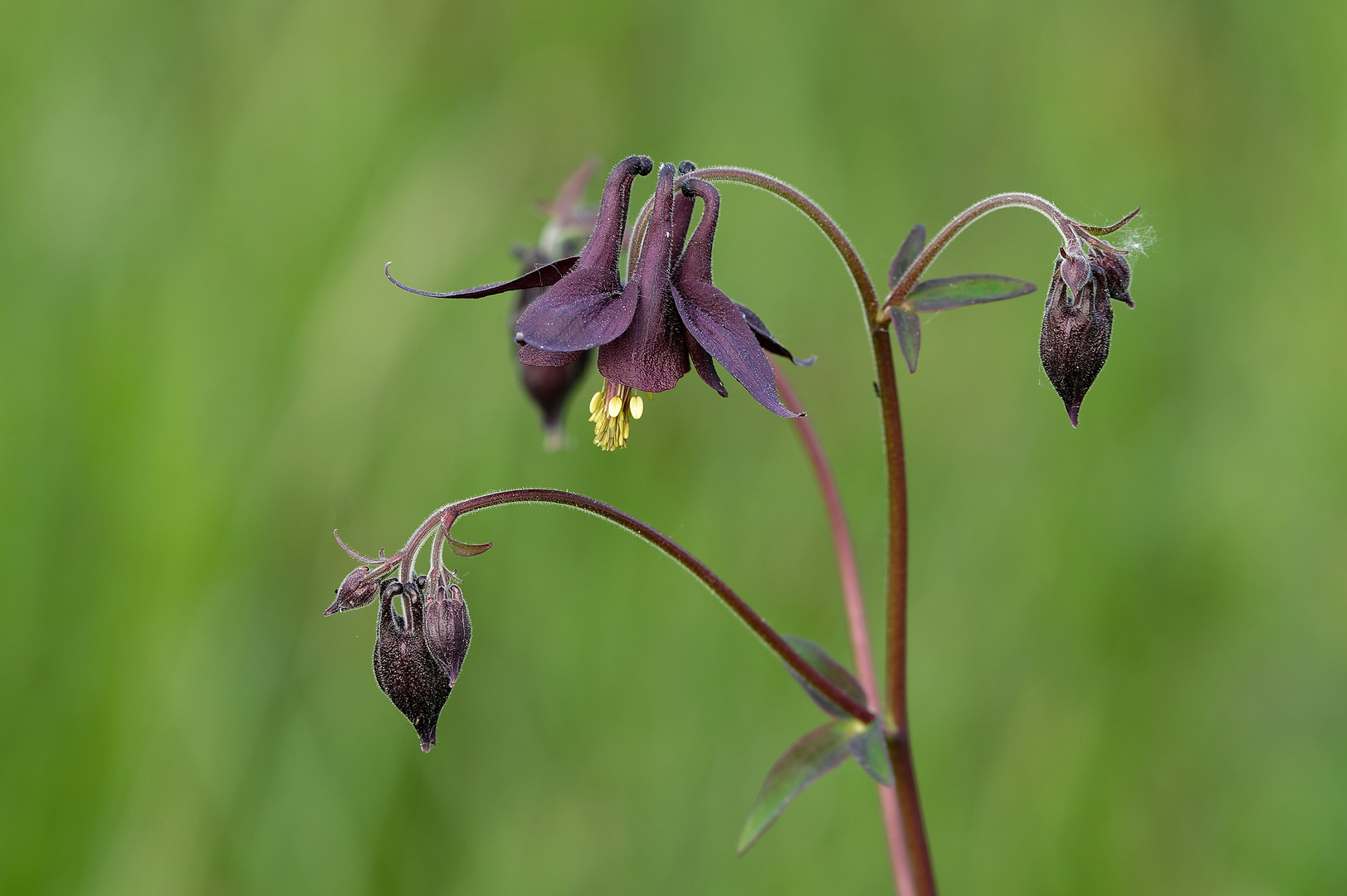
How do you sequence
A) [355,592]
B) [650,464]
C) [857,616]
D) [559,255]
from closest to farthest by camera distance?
[355,592] → [857,616] → [559,255] → [650,464]

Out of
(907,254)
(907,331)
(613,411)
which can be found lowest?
(613,411)

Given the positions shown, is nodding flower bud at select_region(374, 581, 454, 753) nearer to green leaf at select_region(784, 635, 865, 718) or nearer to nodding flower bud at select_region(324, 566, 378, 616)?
nodding flower bud at select_region(324, 566, 378, 616)

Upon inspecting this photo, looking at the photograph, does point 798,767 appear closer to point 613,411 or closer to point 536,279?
point 613,411

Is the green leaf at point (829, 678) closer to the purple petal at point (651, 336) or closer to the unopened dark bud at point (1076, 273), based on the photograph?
the purple petal at point (651, 336)

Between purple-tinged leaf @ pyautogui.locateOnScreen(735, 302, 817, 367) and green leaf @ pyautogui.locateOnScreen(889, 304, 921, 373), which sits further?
green leaf @ pyautogui.locateOnScreen(889, 304, 921, 373)

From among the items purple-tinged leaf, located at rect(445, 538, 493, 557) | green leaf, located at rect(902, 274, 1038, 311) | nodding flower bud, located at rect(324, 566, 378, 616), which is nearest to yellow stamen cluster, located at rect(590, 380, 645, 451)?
purple-tinged leaf, located at rect(445, 538, 493, 557)

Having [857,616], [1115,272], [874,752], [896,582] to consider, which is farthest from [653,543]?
[1115,272]

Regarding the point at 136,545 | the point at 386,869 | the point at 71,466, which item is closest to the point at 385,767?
the point at 386,869
